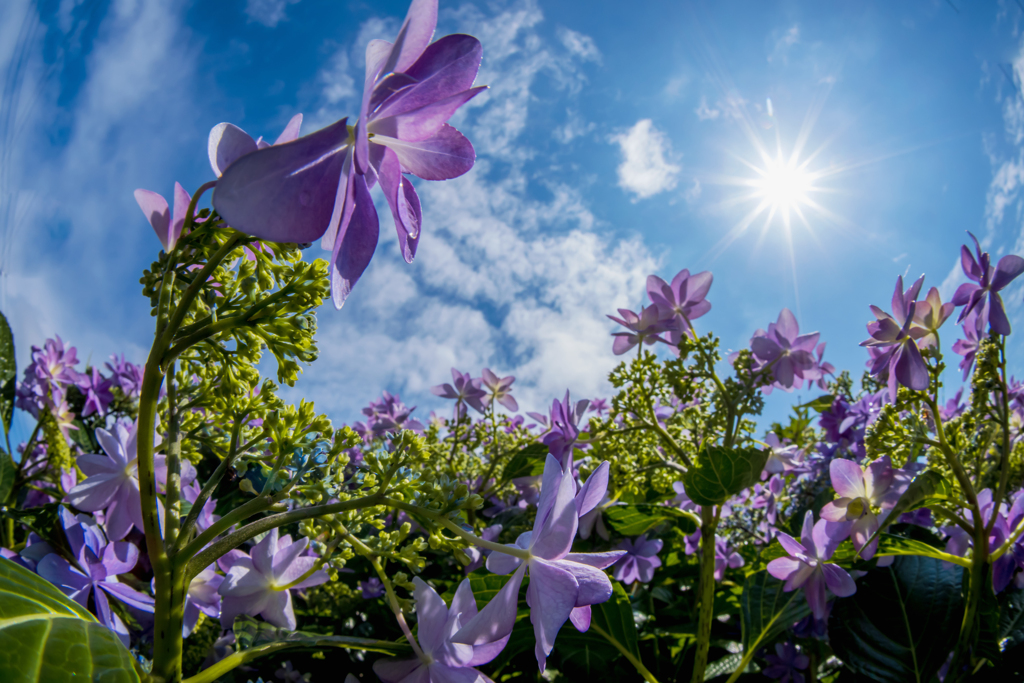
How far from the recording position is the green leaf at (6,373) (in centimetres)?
199

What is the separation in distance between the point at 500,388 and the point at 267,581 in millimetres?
2018

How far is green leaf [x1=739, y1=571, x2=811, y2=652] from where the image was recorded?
62.2 inches

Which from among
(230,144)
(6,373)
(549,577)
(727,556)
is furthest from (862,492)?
(6,373)

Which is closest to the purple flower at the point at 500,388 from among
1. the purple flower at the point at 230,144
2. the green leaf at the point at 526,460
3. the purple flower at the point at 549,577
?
the green leaf at the point at 526,460

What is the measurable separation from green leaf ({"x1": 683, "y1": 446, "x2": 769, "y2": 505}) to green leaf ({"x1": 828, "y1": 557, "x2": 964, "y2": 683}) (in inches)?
20.7

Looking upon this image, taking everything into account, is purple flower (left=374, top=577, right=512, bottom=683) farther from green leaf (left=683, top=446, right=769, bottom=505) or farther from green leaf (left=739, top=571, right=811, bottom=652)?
green leaf (left=739, top=571, right=811, bottom=652)

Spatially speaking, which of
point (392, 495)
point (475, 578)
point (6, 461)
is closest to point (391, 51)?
point (392, 495)

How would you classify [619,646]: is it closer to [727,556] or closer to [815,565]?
[815,565]

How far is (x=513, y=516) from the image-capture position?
2.29 m

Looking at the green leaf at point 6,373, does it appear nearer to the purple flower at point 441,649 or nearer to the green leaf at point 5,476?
the green leaf at point 5,476

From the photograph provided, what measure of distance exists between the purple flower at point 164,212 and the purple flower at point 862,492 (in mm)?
1588

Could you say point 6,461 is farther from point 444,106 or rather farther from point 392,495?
point 444,106

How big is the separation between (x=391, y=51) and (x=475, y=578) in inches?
44.7

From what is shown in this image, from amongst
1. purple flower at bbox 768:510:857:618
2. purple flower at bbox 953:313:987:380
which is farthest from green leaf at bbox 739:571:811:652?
purple flower at bbox 953:313:987:380
